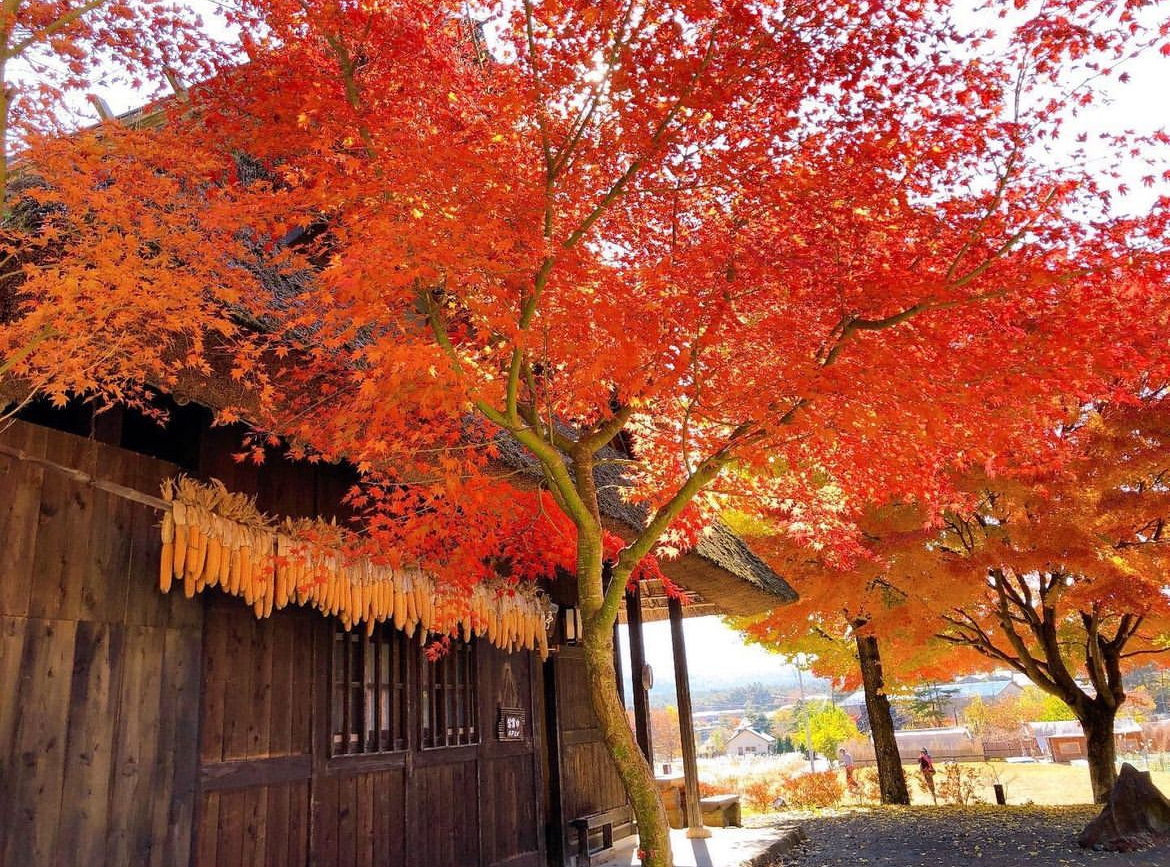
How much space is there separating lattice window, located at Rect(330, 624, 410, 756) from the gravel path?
19.2ft

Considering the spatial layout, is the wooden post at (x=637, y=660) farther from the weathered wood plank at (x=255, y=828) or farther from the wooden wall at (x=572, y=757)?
the weathered wood plank at (x=255, y=828)

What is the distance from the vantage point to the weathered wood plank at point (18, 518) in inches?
159

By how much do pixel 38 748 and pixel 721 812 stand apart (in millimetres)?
10350

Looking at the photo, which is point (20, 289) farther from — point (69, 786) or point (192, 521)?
point (69, 786)

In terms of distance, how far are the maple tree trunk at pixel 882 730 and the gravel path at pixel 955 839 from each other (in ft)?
3.23

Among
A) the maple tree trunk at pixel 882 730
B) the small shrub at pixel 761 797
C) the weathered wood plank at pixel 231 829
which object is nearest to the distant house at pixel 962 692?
the small shrub at pixel 761 797

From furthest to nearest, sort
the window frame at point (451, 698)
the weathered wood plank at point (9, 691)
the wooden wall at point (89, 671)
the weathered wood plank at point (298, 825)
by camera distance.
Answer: the window frame at point (451, 698) → the weathered wood plank at point (298, 825) → the wooden wall at point (89, 671) → the weathered wood plank at point (9, 691)

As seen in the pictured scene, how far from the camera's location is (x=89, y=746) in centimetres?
430

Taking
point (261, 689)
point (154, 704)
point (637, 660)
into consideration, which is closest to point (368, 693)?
point (261, 689)

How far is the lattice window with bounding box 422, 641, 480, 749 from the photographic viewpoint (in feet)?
23.1

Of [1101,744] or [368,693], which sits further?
[1101,744]

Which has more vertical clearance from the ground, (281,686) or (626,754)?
(281,686)

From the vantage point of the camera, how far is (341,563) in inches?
224

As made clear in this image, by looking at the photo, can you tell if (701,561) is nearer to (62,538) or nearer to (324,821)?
(324,821)
